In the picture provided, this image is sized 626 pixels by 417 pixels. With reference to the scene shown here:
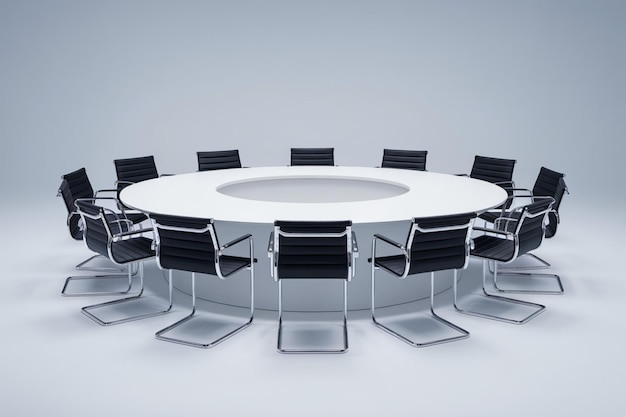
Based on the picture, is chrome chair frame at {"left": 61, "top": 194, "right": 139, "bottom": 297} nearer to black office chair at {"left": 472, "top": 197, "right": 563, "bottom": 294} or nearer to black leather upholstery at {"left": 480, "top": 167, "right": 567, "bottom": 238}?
black office chair at {"left": 472, "top": 197, "right": 563, "bottom": 294}

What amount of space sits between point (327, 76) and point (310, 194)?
351cm

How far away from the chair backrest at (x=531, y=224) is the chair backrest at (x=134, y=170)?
4.06 metres

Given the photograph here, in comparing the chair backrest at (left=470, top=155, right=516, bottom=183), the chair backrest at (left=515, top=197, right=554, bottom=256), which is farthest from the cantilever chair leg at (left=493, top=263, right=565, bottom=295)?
the chair backrest at (left=470, top=155, right=516, bottom=183)

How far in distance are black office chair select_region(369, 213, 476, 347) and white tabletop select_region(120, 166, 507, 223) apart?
0.38 m

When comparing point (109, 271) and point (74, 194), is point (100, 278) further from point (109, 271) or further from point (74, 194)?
point (74, 194)

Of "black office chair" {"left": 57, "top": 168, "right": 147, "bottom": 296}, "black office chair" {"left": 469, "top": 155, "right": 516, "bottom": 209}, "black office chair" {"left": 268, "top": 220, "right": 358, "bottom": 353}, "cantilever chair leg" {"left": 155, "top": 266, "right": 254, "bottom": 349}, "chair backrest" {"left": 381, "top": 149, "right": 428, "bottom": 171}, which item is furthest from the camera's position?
"chair backrest" {"left": 381, "top": 149, "right": 428, "bottom": 171}

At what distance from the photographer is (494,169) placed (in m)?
6.80

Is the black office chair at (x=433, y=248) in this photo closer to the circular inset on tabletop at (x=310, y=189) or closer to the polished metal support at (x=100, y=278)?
the polished metal support at (x=100, y=278)

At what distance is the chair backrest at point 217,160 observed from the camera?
291 inches

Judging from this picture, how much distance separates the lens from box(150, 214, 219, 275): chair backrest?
3902mm

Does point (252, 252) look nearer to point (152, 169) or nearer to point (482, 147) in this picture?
point (152, 169)

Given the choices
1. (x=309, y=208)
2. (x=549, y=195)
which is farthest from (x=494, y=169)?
(x=309, y=208)

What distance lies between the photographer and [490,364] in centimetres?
371

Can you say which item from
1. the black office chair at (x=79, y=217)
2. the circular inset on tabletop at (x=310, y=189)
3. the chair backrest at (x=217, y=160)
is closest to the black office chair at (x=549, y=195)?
the circular inset on tabletop at (x=310, y=189)
